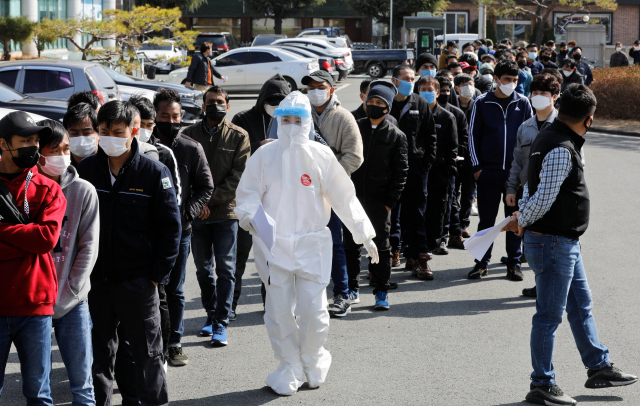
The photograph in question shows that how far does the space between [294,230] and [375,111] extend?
2.18 meters

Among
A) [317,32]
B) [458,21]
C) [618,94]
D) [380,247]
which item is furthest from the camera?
[458,21]

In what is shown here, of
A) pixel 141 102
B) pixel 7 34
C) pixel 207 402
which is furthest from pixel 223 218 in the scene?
pixel 7 34

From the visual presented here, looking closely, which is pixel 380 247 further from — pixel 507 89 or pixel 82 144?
pixel 82 144

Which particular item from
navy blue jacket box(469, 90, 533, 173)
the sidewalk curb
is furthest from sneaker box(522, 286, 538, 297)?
the sidewalk curb

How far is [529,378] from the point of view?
511 cm

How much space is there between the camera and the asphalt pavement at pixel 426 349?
4836mm

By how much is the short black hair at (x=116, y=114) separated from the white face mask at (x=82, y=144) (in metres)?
0.47

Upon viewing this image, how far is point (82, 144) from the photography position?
4.62 meters

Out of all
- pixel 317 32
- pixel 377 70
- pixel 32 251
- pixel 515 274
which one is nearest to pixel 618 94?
pixel 515 274

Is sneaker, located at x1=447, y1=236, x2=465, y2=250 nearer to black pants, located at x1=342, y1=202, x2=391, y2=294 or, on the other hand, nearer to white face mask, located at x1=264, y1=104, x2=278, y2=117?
black pants, located at x1=342, y1=202, x2=391, y2=294

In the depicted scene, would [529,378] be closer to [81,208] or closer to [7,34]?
[81,208]

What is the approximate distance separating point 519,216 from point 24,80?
12313 mm

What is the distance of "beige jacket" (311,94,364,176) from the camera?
633 centimetres

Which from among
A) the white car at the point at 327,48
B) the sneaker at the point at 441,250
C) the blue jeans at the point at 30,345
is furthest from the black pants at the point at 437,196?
the white car at the point at 327,48
